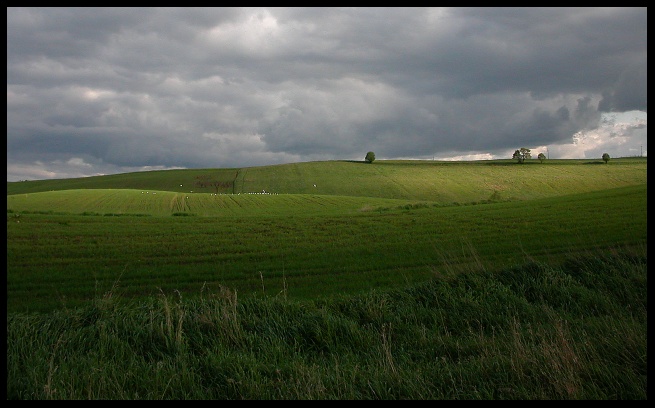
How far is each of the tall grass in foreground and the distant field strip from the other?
38.5 m

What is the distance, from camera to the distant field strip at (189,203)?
162 ft

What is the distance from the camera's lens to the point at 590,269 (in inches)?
400

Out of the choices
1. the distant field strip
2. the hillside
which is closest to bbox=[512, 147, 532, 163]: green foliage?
the hillside

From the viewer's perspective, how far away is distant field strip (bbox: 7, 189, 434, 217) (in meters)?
49.5

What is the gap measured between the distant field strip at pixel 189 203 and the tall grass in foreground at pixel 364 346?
3854 cm

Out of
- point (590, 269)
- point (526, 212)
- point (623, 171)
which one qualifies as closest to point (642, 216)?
point (526, 212)

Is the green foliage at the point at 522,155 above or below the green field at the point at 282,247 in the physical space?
above

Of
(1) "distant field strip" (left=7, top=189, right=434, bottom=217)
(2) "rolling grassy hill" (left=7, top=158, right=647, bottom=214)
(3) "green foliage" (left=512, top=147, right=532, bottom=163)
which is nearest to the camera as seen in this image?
(1) "distant field strip" (left=7, top=189, right=434, bottom=217)

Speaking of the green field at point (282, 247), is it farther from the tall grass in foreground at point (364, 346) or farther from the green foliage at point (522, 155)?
the green foliage at point (522, 155)

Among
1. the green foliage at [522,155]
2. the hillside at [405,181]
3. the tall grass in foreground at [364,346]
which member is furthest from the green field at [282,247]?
the green foliage at [522,155]

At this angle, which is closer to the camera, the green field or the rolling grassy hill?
the green field

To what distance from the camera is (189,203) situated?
5806 centimetres

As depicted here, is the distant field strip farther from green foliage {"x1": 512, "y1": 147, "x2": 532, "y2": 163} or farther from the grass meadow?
green foliage {"x1": 512, "y1": 147, "x2": 532, "y2": 163}

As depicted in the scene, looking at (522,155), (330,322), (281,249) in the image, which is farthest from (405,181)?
(330,322)
